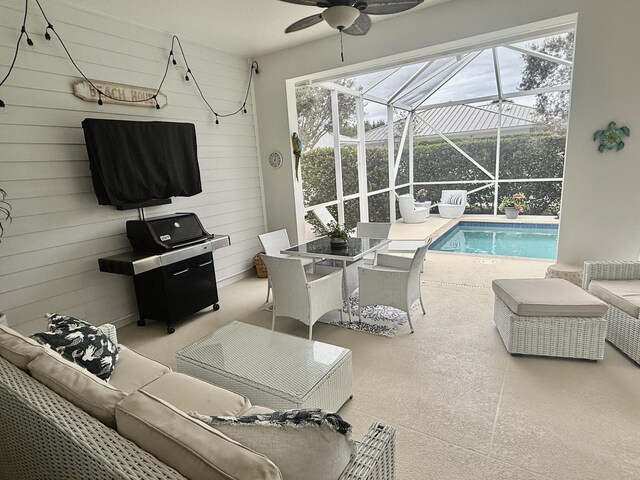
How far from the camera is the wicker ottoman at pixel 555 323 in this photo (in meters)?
2.57

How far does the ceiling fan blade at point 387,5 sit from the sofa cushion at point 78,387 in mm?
2643

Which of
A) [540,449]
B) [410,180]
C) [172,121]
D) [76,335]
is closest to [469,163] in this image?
[410,180]

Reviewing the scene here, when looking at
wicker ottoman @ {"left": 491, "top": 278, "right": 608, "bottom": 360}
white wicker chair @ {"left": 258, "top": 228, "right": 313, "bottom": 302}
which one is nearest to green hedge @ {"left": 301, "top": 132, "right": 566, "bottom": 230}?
white wicker chair @ {"left": 258, "top": 228, "right": 313, "bottom": 302}

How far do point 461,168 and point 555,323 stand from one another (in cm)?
729

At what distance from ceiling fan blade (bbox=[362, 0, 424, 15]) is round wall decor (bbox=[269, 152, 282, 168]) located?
110 inches

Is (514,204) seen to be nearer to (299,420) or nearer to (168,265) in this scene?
(168,265)

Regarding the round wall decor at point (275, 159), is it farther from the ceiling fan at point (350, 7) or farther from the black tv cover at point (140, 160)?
the ceiling fan at point (350, 7)

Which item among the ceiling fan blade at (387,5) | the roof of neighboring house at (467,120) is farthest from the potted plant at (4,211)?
the roof of neighboring house at (467,120)

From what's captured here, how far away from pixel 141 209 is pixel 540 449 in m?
3.86

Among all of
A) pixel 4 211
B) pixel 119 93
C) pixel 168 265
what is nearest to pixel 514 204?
pixel 168 265

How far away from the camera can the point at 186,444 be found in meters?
0.95

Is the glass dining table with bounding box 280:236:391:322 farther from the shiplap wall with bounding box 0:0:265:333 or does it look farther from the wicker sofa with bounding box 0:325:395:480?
the wicker sofa with bounding box 0:325:395:480

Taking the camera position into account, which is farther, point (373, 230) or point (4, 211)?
point (373, 230)

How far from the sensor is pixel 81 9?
320 cm
